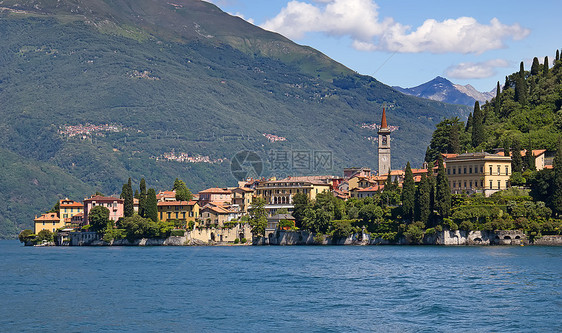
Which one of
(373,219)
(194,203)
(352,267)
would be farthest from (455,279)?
(194,203)

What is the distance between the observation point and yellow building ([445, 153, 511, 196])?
347 ft

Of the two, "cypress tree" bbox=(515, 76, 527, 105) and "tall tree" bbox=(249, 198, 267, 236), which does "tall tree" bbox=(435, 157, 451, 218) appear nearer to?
"tall tree" bbox=(249, 198, 267, 236)

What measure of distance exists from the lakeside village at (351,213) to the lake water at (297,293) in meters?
9.75

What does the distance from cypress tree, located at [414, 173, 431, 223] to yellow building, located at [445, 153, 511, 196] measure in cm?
1052

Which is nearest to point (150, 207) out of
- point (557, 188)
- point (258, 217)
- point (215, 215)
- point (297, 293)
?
point (215, 215)

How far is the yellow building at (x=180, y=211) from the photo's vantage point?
412ft

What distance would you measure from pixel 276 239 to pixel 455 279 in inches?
2141

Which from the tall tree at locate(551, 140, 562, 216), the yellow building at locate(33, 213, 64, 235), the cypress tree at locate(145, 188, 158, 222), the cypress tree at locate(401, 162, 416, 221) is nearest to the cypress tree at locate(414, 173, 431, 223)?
the cypress tree at locate(401, 162, 416, 221)

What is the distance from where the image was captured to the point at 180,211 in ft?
414

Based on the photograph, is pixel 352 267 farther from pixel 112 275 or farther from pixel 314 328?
pixel 314 328

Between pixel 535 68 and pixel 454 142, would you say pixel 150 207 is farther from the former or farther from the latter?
pixel 535 68

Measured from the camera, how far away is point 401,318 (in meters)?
46.5

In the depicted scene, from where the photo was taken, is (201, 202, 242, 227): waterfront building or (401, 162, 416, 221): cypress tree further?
(201, 202, 242, 227): waterfront building

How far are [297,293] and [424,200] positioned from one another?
43.5 m
